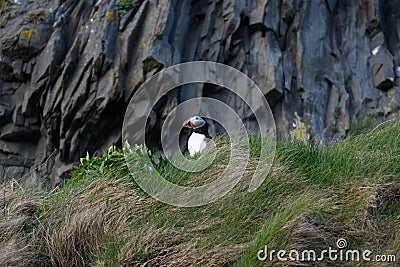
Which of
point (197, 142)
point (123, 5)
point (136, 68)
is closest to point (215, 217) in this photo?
point (197, 142)

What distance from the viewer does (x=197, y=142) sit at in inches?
312

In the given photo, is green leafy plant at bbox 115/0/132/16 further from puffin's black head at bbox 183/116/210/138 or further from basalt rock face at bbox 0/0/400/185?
puffin's black head at bbox 183/116/210/138

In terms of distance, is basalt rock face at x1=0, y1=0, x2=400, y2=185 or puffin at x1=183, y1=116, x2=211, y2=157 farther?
basalt rock face at x1=0, y1=0, x2=400, y2=185

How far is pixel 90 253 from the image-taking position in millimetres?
5133

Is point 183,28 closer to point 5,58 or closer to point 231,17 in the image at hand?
point 231,17

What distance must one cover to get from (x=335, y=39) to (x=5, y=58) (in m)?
9.10

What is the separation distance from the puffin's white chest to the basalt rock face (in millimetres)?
4774

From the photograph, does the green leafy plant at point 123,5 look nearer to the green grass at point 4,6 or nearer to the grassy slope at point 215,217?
the green grass at point 4,6

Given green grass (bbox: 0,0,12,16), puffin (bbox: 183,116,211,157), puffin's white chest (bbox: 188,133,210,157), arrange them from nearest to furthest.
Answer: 1. puffin's white chest (bbox: 188,133,210,157)
2. puffin (bbox: 183,116,211,157)
3. green grass (bbox: 0,0,12,16)

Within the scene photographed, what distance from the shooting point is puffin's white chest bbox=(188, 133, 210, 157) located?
25.4 feet

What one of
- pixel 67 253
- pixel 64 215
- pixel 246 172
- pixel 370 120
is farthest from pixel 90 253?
pixel 370 120

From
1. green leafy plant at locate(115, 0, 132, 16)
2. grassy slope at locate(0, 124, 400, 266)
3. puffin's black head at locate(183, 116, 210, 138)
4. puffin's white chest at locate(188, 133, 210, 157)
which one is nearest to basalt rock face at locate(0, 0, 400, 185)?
green leafy plant at locate(115, 0, 132, 16)

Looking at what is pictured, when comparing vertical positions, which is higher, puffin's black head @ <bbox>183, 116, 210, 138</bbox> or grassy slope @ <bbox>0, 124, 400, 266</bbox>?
puffin's black head @ <bbox>183, 116, 210, 138</bbox>

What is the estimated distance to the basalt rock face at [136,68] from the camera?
12828mm
